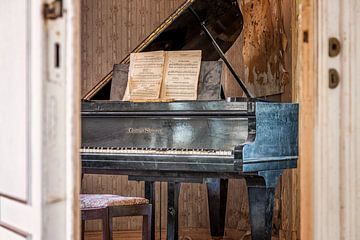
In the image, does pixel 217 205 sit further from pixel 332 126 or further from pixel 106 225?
pixel 332 126

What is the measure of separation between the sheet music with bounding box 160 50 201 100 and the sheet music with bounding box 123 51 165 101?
0.13 ft

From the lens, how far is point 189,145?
3533mm

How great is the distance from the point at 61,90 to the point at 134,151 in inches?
85.9

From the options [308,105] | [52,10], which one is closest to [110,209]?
[308,105]

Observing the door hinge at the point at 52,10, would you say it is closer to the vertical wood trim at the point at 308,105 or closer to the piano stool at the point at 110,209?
the vertical wood trim at the point at 308,105

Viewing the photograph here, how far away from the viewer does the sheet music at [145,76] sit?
378 centimetres

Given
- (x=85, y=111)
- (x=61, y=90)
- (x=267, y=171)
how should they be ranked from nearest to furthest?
1. (x=61, y=90)
2. (x=267, y=171)
3. (x=85, y=111)

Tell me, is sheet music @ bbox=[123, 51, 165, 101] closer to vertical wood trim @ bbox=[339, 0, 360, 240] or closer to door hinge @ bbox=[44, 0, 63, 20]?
vertical wood trim @ bbox=[339, 0, 360, 240]

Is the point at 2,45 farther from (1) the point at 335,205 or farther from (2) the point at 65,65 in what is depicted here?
(1) the point at 335,205

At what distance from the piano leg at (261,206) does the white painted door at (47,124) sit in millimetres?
1980

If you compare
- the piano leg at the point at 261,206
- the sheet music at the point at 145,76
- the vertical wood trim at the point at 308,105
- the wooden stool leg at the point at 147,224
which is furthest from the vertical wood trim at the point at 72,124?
the sheet music at the point at 145,76

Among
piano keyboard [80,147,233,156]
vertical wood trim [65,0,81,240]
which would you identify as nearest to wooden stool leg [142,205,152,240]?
piano keyboard [80,147,233,156]

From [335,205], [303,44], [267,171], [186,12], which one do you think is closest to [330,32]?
[303,44]

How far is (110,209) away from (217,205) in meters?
1.25
